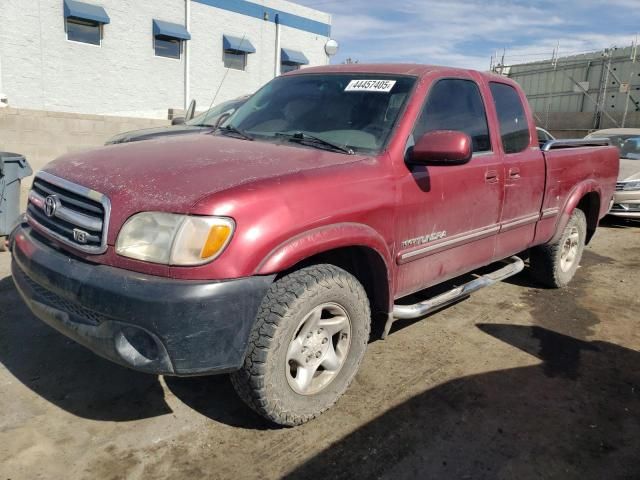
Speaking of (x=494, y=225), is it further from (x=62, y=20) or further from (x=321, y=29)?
(x=321, y=29)

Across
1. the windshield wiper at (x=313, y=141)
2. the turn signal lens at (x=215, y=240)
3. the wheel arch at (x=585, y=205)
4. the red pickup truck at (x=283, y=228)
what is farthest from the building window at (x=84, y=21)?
the turn signal lens at (x=215, y=240)

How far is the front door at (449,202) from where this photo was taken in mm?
3148

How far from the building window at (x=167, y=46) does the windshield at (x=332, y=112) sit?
14.2 metres

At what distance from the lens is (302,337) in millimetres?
2674

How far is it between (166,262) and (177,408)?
109 cm

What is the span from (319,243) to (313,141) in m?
0.92

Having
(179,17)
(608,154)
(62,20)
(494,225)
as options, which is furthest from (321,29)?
(494,225)

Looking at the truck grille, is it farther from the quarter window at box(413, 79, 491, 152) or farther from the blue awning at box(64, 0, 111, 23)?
the blue awning at box(64, 0, 111, 23)

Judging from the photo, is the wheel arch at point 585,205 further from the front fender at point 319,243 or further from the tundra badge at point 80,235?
the tundra badge at point 80,235

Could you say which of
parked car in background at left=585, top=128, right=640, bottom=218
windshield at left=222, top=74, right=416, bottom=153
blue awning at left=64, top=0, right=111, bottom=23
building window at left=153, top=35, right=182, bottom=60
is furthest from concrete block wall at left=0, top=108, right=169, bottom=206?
parked car in background at left=585, top=128, right=640, bottom=218

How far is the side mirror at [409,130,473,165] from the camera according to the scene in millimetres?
2943

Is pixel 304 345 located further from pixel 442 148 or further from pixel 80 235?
pixel 442 148

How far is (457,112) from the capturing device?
3.70m

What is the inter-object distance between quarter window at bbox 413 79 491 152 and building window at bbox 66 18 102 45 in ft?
45.3
